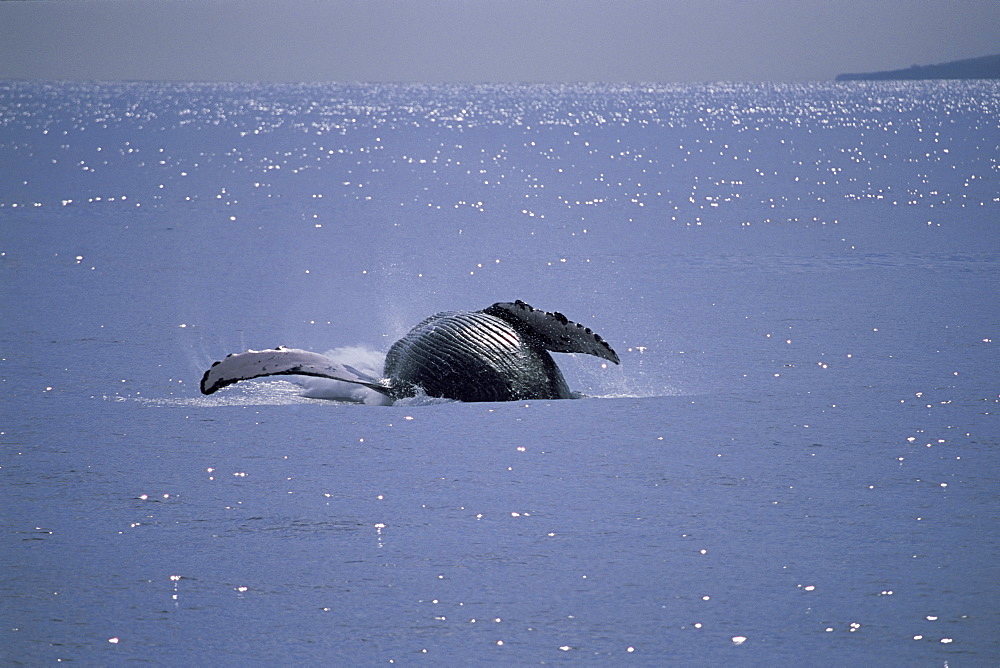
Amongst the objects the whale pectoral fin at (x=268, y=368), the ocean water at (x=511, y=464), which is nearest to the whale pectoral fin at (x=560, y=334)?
the ocean water at (x=511, y=464)

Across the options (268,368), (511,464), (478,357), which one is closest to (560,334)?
(478,357)

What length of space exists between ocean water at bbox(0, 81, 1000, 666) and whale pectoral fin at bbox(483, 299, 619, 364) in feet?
2.01

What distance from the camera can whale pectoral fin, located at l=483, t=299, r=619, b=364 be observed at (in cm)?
1324

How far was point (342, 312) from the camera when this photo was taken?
18922 mm

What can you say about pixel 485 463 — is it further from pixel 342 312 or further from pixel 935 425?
pixel 342 312

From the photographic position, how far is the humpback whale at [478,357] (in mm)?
12836

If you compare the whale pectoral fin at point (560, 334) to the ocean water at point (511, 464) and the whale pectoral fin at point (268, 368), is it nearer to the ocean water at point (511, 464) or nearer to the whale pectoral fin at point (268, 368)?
the ocean water at point (511, 464)

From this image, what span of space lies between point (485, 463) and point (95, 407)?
444cm

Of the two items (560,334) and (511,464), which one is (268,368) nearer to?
(511,464)

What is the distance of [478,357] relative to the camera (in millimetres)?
12945

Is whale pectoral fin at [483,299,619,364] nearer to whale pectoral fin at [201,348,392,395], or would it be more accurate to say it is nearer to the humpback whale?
the humpback whale

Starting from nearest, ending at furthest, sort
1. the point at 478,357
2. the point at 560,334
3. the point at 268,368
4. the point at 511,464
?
the point at 511,464
the point at 268,368
the point at 478,357
the point at 560,334

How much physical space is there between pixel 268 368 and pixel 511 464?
267 cm

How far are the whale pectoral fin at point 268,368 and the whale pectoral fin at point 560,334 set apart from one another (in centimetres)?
190
